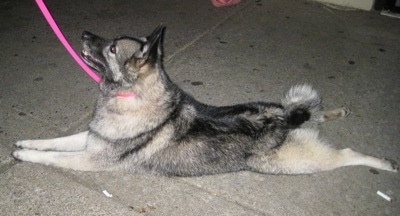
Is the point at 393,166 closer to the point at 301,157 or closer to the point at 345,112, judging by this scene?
the point at 345,112

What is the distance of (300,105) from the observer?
3.39 m

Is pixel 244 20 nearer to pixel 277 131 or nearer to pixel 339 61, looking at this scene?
pixel 339 61

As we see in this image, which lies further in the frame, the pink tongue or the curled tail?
the curled tail

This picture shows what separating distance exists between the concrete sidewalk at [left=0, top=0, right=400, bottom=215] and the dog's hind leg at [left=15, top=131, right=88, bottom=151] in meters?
0.18

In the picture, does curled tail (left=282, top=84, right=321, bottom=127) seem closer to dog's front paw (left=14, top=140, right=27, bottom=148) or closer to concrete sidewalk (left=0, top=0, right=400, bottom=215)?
concrete sidewalk (left=0, top=0, right=400, bottom=215)

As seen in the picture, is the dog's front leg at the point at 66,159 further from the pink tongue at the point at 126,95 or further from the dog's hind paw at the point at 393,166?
the dog's hind paw at the point at 393,166

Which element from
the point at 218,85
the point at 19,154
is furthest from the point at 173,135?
the point at 218,85

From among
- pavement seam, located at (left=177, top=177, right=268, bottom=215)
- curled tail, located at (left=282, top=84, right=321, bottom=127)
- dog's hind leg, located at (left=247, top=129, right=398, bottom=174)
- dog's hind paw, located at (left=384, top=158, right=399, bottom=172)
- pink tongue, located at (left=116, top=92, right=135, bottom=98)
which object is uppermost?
pink tongue, located at (left=116, top=92, right=135, bottom=98)

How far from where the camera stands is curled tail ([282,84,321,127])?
10.7 ft

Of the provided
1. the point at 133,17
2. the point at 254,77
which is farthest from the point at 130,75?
the point at 133,17

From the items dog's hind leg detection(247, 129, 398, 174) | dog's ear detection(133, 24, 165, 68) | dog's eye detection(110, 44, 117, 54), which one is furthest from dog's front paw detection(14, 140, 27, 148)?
dog's hind leg detection(247, 129, 398, 174)

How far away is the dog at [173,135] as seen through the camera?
2943 mm

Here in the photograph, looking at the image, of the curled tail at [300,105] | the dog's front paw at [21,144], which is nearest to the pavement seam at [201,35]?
the curled tail at [300,105]

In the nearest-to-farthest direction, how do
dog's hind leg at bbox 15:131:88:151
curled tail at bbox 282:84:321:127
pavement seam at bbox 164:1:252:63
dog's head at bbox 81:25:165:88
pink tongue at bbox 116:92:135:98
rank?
dog's head at bbox 81:25:165:88 < pink tongue at bbox 116:92:135:98 < curled tail at bbox 282:84:321:127 < dog's hind leg at bbox 15:131:88:151 < pavement seam at bbox 164:1:252:63
